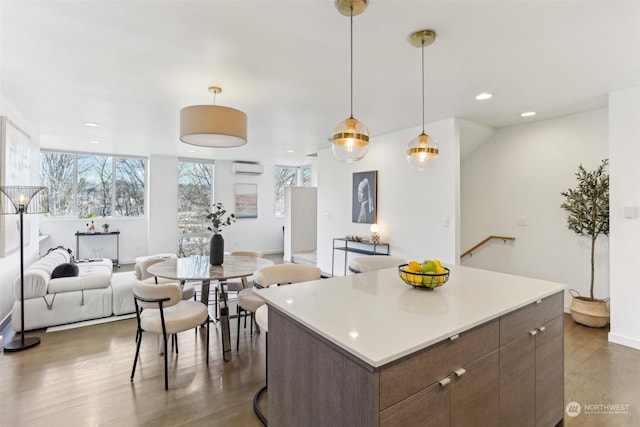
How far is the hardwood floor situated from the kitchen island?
0.69 metres

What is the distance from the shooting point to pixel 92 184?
268 inches

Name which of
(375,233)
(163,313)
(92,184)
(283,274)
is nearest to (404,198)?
(375,233)

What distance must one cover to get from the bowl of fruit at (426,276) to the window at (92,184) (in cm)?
726

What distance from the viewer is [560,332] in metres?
1.92

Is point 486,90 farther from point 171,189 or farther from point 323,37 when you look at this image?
point 171,189

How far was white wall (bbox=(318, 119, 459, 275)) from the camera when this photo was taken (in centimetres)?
398

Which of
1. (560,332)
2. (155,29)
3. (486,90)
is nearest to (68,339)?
(155,29)

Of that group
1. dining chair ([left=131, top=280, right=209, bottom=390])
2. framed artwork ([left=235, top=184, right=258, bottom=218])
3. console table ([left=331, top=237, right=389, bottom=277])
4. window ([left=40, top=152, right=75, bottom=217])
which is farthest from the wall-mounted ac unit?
dining chair ([left=131, top=280, right=209, bottom=390])

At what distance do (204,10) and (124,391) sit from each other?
2.67 m

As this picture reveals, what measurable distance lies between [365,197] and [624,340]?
11.3ft

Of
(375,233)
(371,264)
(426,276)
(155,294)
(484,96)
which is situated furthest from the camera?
(375,233)

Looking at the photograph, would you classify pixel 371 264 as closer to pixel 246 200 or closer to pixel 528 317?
pixel 528 317

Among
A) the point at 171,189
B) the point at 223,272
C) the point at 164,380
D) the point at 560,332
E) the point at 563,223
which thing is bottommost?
the point at 164,380

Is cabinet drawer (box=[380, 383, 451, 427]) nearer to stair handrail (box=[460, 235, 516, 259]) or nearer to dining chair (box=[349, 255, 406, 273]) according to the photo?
dining chair (box=[349, 255, 406, 273])
